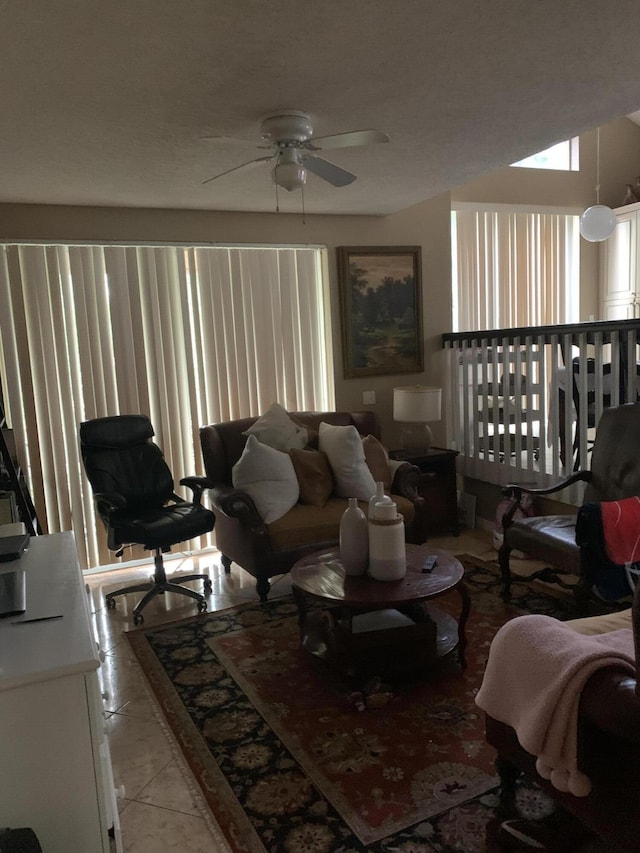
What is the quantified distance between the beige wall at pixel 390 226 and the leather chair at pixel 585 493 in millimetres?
1864

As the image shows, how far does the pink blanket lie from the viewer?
1.52 meters

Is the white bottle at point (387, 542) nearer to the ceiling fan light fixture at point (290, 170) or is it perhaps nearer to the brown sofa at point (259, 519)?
the brown sofa at point (259, 519)

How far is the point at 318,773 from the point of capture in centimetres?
229

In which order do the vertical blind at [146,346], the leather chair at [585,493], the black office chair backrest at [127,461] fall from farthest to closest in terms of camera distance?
the vertical blind at [146,346]
the black office chair backrest at [127,461]
the leather chair at [585,493]

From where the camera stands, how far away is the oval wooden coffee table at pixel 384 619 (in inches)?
106

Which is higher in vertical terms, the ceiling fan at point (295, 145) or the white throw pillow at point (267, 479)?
the ceiling fan at point (295, 145)

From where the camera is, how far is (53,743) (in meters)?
1.40

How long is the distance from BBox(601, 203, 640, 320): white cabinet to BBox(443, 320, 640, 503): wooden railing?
2.81m

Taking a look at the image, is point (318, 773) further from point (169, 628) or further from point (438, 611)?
point (169, 628)

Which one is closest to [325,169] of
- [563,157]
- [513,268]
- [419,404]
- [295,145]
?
[295,145]

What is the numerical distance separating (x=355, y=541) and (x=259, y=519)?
99 centimetres

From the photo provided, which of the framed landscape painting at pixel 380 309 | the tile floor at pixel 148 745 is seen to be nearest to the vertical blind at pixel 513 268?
the framed landscape painting at pixel 380 309

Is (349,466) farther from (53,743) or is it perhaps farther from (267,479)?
(53,743)

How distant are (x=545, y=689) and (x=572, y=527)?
2.03 meters
